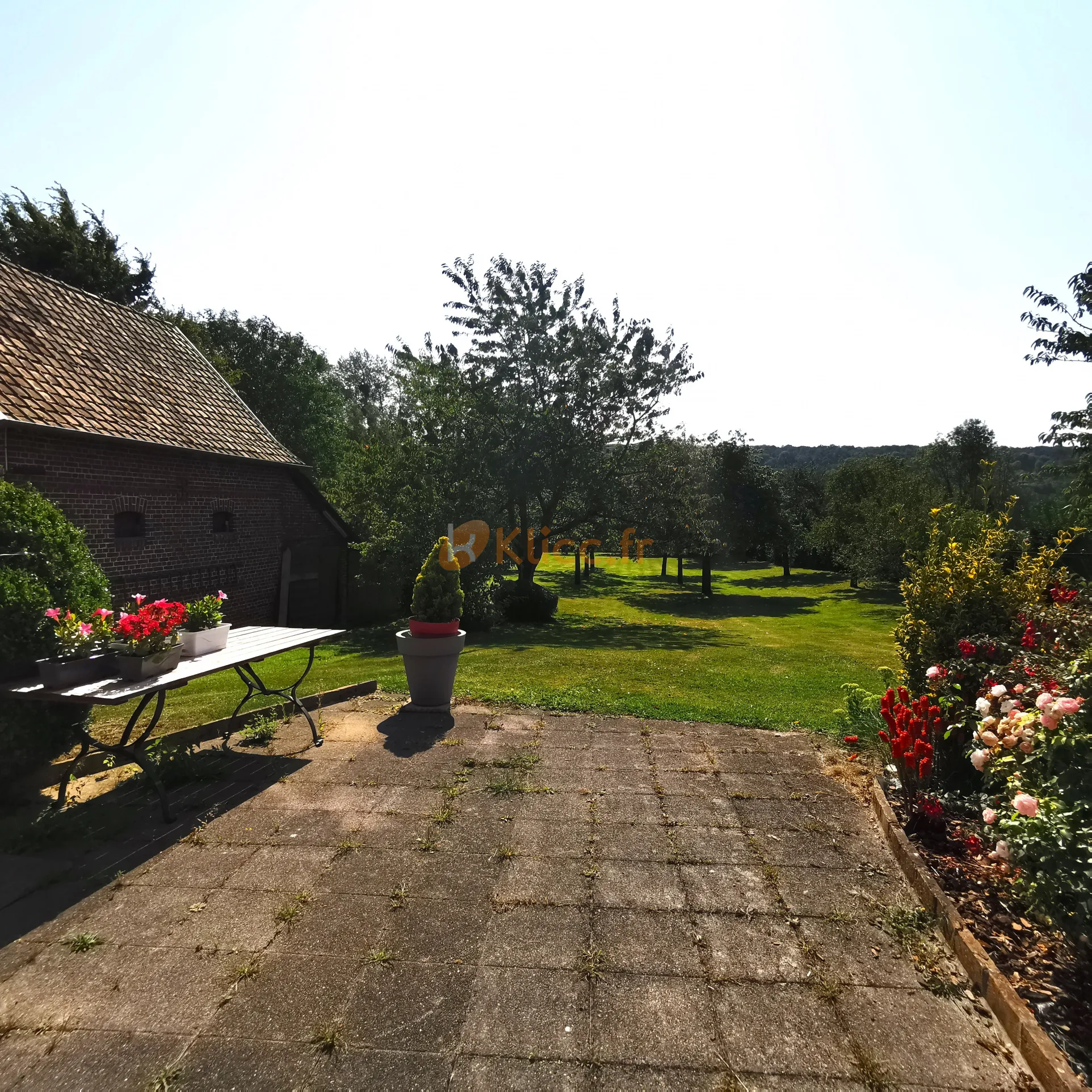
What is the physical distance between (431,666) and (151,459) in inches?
343

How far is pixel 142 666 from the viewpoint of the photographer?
4.18 m

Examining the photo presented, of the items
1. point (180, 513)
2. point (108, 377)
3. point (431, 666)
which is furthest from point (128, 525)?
point (431, 666)

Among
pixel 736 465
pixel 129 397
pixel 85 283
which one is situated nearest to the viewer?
pixel 129 397

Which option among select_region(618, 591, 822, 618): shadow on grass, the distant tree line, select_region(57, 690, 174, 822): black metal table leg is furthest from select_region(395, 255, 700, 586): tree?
select_region(57, 690, 174, 822): black metal table leg

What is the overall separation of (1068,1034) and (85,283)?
3196cm

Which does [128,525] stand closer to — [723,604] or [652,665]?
[652,665]

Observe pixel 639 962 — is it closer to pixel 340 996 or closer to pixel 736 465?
pixel 340 996

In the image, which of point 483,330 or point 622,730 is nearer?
point 622,730

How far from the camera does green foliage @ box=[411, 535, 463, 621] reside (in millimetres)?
6410

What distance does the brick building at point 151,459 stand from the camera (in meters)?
10.4

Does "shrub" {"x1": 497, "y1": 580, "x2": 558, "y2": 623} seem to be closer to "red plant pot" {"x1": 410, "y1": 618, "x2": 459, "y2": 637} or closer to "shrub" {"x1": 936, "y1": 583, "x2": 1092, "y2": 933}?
"red plant pot" {"x1": 410, "y1": 618, "x2": 459, "y2": 637}

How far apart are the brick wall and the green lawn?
2500 millimetres

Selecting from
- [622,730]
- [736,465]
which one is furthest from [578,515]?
[622,730]

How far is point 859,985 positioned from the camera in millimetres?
2664
